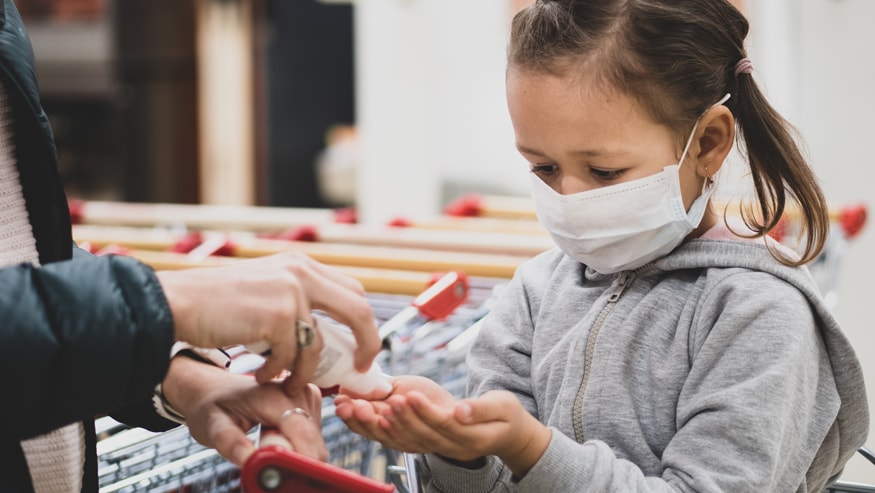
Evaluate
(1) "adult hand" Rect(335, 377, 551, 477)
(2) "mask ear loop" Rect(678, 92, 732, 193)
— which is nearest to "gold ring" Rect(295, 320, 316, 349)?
(1) "adult hand" Rect(335, 377, 551, 477)

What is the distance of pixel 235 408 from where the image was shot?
1156 millimetres

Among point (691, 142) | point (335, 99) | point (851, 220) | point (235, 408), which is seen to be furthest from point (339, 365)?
point (335, 99)

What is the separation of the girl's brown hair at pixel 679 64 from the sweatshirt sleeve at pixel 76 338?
21.8 inches

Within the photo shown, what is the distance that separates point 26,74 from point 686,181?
754mm

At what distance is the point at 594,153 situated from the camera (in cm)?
123

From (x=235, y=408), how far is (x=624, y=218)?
49 centimetres

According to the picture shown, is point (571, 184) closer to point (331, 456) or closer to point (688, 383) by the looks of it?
point (688, 383)

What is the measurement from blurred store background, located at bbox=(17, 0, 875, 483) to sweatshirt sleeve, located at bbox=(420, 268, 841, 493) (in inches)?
18.3

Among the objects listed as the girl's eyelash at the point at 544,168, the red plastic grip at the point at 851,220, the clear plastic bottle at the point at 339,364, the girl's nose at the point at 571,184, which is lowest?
the red plastic grip at the point at 851,220

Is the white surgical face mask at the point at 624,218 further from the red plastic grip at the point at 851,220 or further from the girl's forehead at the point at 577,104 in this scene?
the red plastic grip at the point at 851,220

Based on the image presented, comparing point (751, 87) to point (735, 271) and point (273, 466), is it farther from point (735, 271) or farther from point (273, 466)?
point (273, 466)

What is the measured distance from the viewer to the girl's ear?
1.29 metres

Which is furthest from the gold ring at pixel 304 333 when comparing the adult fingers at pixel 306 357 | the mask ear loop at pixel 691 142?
the mask ear loop at pixel 691 142

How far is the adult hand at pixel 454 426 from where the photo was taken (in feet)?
3.52
